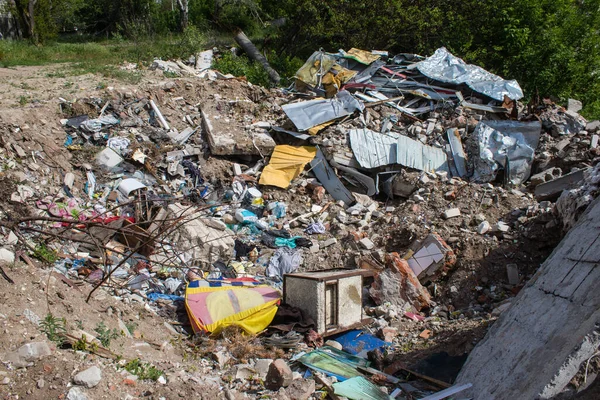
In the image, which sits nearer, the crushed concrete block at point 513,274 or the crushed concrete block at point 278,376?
the crushed concrete block at point 278,376

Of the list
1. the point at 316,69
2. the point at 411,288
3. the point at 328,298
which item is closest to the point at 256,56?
the point at 316,69

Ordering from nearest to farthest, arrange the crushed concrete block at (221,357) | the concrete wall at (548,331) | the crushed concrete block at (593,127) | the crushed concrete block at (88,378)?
the concrete wall at (548,331), the crushed concrete block at (88,378), the crushed concrete block at (221,357), the crushed concrete block at (593,127)

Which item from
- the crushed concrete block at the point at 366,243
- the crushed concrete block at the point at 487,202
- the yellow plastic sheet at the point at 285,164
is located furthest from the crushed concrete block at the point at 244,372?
the crushed concrete block at the point at 487,202

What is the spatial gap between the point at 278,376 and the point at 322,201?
4.85 metres

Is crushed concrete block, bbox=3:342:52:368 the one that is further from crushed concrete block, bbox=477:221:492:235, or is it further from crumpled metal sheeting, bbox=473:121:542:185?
crumpled metal sheeting, bbox=473:121:542:185

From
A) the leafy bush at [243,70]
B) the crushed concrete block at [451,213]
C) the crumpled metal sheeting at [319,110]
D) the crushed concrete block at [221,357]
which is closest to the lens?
the crushed concrete block at [221,357]

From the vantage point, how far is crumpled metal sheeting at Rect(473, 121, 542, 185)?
862cm

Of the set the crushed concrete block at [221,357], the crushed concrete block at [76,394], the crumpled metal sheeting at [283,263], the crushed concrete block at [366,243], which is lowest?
the crumpled metal sheeting at [283,263]

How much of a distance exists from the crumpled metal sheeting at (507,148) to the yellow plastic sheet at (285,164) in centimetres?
295

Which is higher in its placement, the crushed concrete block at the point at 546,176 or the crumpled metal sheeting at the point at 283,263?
the crushed concrete block at the point at 546,176

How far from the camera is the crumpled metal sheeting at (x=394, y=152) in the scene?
29.4ft

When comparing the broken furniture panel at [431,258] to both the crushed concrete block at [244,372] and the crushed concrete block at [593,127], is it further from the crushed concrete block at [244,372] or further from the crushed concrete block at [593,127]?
the crushed concrete block at [593,127]

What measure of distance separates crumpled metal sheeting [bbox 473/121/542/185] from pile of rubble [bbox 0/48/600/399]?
0.11 feet

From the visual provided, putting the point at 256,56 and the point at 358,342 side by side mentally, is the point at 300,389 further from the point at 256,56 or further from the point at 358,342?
the point at 256,56
